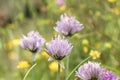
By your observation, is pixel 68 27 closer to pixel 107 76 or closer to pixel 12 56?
pixel 107 76

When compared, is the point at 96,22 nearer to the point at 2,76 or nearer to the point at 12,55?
the point at 2,76

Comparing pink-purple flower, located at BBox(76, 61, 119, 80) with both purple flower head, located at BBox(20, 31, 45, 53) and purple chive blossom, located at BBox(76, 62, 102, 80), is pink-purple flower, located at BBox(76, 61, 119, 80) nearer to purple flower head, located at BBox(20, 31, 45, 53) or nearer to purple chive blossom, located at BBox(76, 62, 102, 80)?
purple chive blossom, located at BBox(76, 62, 102, 80)

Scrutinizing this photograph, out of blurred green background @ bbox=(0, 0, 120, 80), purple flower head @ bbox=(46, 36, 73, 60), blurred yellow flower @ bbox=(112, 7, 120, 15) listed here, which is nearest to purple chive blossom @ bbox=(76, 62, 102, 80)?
purple flower head @ bbox=(46, 36, 73, 60)

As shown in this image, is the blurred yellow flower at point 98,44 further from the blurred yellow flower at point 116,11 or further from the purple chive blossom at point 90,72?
the purple chive blossom at point 90,72

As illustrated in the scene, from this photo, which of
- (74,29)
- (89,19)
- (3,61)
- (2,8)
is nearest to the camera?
(74,29)

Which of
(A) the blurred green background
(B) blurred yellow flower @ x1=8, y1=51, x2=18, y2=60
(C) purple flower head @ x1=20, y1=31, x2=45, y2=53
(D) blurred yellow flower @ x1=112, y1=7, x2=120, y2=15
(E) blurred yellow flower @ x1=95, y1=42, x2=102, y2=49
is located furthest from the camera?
(B) blurred yellow flower @ x1=8, y1=51, x2=18, y2=60

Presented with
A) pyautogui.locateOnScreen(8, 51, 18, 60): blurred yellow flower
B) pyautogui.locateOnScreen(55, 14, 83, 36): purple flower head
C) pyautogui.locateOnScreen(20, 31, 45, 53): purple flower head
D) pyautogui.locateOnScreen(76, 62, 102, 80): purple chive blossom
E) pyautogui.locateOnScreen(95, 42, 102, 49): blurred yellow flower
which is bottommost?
pyautogui.locateOnScreen(76, 62, 102, 80): purple chive blossom

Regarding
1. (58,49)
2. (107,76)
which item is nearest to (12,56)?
(58,49)

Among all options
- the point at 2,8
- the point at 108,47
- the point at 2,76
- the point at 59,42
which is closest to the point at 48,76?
the point at 2,76

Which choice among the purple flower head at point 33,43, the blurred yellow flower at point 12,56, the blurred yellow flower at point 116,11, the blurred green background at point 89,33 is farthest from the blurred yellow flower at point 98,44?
the purple flower head at point 33,43

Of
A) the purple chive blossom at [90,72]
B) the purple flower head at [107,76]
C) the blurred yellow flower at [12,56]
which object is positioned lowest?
the purple flower head at [107,76]

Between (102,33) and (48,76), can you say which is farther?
(48,76)
